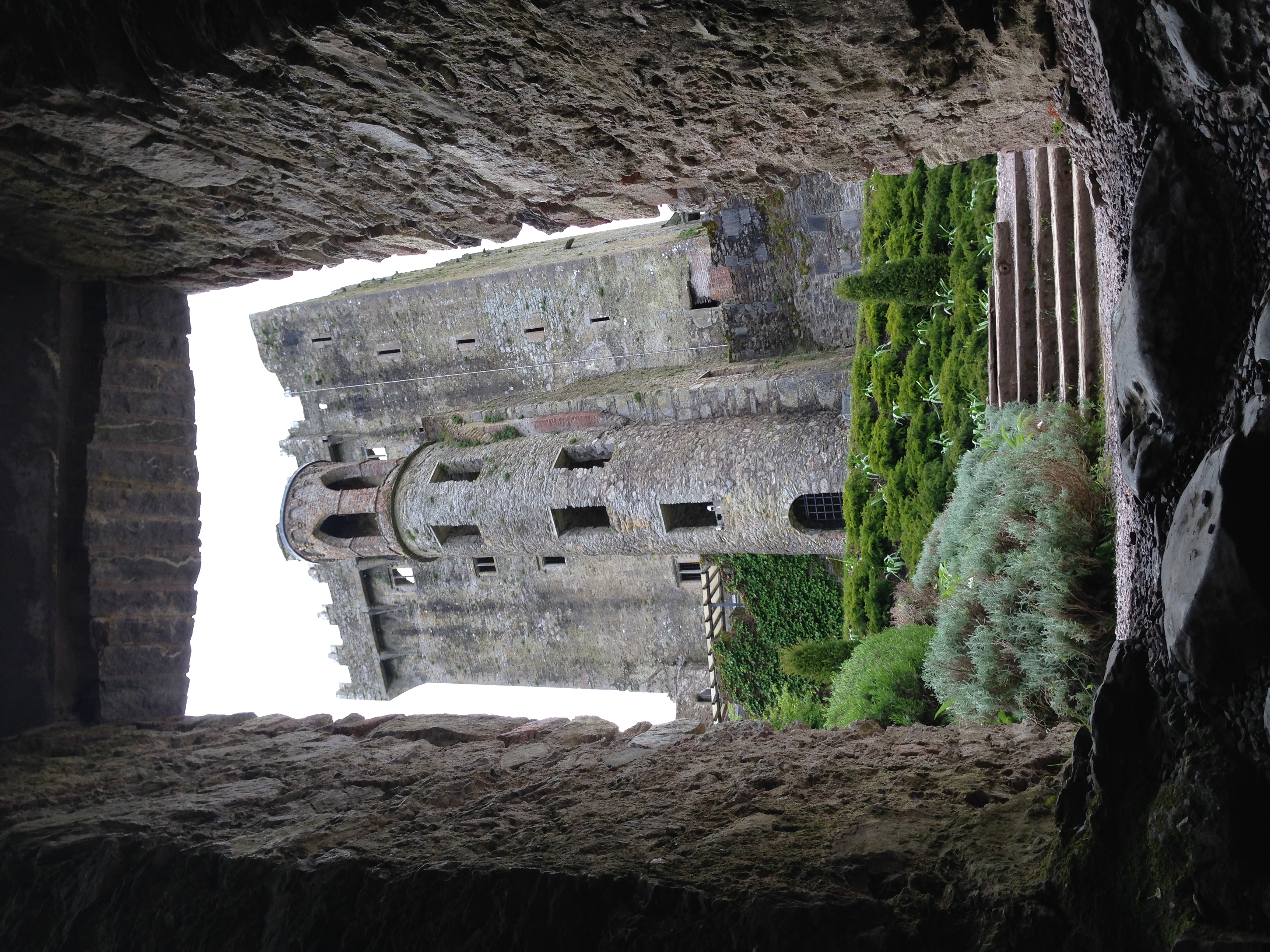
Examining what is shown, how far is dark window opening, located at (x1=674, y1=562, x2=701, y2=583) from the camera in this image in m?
15.2

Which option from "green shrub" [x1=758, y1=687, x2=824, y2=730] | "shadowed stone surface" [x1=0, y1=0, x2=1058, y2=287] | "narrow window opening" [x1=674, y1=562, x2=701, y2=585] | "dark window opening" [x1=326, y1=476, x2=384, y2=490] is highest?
"shadowed stone surface" [x1=0, y1=0, x2=1058, y2=287]

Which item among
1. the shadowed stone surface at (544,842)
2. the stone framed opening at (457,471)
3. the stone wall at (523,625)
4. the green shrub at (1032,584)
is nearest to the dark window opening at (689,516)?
the stone framed opening at (457,471)

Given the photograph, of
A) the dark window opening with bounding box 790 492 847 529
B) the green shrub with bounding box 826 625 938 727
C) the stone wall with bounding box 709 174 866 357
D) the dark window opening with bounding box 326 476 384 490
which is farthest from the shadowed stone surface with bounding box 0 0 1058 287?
the dark window opening with bounding box 326 476 384 490

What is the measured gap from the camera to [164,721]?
472cm

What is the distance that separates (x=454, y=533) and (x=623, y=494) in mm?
2959

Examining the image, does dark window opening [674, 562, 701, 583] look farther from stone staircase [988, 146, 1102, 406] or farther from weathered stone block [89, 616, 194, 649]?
weathered stone block [89, 616, 194, 649]

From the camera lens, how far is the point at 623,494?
11.8 metres

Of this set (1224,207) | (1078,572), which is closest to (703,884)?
(1224,207)

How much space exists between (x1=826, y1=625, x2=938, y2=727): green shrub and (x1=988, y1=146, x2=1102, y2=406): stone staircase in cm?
220

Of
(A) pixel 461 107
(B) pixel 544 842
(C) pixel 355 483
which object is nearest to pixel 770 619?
(C) pixel 355 483

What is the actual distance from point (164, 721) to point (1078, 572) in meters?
5.18

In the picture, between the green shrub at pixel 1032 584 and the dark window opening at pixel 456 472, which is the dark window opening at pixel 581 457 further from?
the green shrub at pixel 1032 584

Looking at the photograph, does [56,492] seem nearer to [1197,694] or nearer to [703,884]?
[703,884]

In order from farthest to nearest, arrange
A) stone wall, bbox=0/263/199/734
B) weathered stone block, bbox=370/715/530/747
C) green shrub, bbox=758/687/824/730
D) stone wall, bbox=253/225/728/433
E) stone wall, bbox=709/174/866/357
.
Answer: stone wall, bbox=253/225/728/433 → stone wall, bbox=709/174/866/357 → green shrub, bbox=758/687/824/730 → weathered stone block, bbox=370/715/530/747 → stone wall, bbox=0/263/199/734
